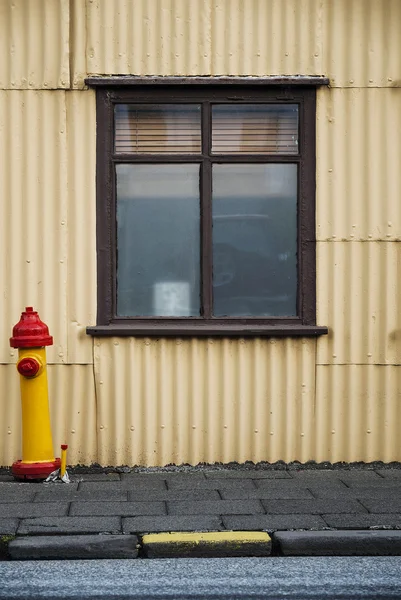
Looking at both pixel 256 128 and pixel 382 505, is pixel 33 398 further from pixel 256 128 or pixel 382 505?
pixel 256 128

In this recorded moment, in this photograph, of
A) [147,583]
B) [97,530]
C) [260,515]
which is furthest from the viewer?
[260,515]

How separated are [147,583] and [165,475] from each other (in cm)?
287

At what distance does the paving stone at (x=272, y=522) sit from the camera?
6961mm

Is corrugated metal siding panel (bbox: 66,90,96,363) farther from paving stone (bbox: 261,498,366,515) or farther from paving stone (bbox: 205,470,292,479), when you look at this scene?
paving stone (bbox: 261,498,366,515)

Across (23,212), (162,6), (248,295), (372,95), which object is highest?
(162,6)

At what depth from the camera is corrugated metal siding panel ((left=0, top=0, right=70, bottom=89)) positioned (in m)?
9.11

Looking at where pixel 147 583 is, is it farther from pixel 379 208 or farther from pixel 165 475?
pixel 379 208

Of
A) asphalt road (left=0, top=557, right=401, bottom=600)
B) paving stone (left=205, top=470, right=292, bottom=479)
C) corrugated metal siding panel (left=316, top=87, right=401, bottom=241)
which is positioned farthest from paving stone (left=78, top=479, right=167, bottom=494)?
corrugated metal siding panel (left=316, top=87, right=401, bottom=241)

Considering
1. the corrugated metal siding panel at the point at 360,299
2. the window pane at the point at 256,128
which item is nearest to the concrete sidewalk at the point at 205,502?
the corrugated metal siding panel at the point at 360,299

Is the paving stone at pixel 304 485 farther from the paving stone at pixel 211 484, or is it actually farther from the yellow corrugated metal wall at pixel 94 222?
the yellow corrugated metal wall at pixel 94 222

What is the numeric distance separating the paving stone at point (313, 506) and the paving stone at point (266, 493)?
0.19 meters

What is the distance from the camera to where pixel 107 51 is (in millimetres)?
9125

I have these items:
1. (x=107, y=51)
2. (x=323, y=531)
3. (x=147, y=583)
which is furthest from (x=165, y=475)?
(x=107, y=51)

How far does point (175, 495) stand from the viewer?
8031 mm
